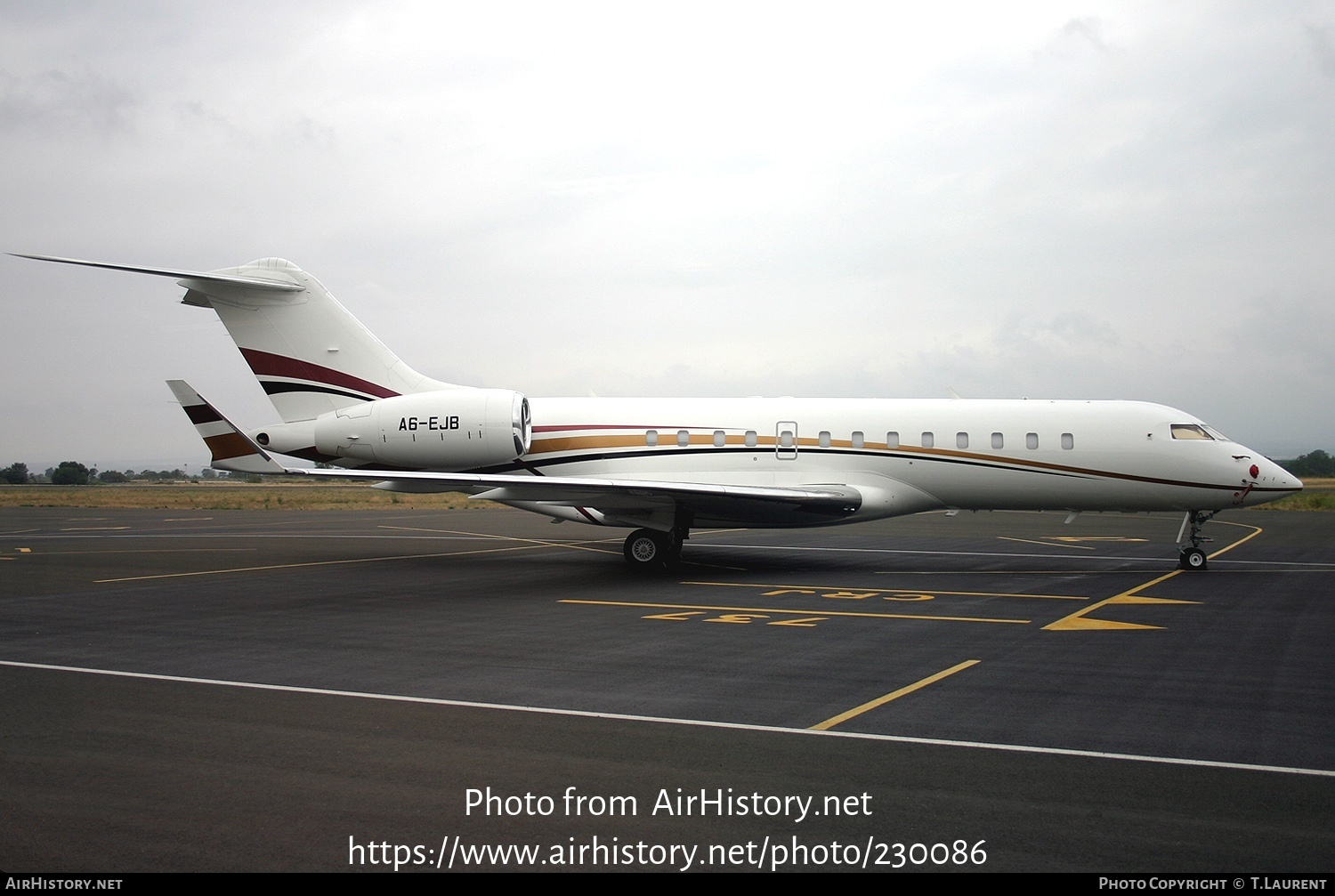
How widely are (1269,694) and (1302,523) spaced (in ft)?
100

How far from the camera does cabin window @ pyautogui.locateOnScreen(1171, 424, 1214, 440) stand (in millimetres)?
18766

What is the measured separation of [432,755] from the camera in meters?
6.61

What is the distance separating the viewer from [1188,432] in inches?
742

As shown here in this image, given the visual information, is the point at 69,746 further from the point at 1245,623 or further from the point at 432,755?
the point at 1245,623

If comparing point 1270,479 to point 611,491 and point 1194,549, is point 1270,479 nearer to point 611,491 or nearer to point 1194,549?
point 1194,549

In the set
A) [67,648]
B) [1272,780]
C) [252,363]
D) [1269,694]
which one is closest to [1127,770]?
[1272,780]

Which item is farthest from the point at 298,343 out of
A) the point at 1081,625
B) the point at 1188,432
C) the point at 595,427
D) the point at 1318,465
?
the point at 1318,465

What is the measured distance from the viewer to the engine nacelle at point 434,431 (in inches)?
746

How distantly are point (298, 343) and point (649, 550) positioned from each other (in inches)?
328

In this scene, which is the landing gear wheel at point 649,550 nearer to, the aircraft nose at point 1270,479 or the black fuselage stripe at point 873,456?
the black fuselage stripe at point 873,456

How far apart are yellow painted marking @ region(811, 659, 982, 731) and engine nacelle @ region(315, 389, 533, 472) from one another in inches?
443

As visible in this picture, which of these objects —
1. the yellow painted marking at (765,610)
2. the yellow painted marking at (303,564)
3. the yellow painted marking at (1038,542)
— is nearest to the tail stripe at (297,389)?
the yellow painted marking at (303,564)

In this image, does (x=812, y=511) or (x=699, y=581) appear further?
(x=812, y=511)

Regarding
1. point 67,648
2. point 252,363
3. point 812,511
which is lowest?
point 67,648
